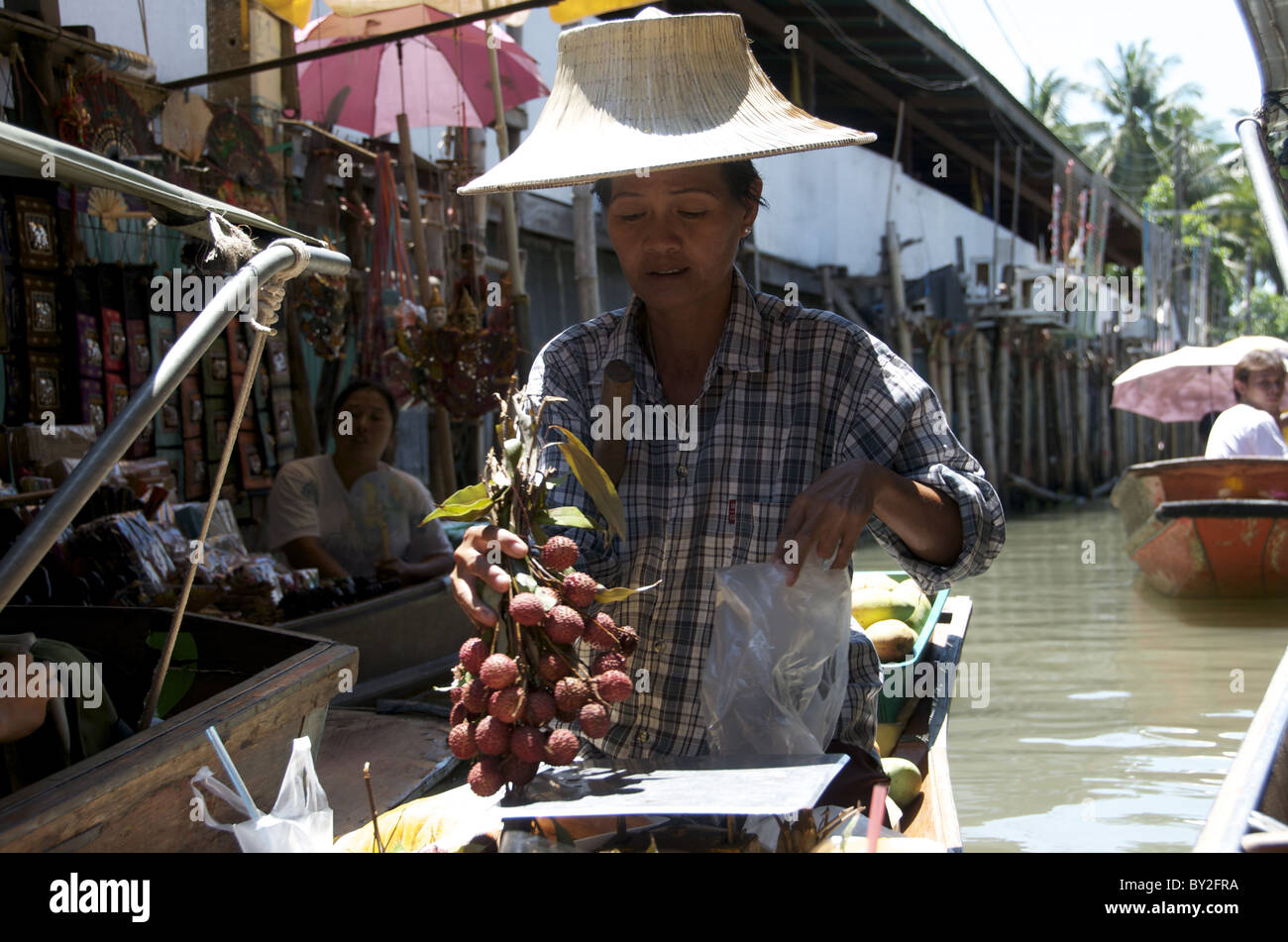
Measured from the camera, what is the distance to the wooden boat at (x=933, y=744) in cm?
240

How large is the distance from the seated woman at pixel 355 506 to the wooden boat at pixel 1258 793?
3.74 meters

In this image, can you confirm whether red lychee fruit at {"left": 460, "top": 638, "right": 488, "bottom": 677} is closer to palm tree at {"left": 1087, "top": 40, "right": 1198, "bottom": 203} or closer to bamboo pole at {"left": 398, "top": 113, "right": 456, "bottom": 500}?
bamboo pole at {"left": 398, "top": 113, "right": 456, "bottom": 500}

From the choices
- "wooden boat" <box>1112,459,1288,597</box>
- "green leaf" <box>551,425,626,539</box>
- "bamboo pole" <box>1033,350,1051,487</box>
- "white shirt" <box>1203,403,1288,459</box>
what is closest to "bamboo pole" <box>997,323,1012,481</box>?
"bamboo pole" <box>1033,350,1051,487</box>

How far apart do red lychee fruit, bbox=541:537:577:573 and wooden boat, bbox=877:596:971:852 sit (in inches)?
32.3

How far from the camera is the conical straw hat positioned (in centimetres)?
183

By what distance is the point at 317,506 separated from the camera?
5266mm

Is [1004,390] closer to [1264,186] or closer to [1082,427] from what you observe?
[1082,427]

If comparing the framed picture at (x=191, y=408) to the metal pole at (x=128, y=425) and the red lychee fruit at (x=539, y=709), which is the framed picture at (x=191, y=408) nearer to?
the metal pole at (x=128, y=425)

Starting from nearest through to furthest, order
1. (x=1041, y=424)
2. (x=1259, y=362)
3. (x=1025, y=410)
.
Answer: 1. (x=1259, y=362)
2. (x=1025, y=410)
3. (x=1041, y=424)

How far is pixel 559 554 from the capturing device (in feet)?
5.29

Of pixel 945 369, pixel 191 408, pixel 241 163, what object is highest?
pixel 241 163

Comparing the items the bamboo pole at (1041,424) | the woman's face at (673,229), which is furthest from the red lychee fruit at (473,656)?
the bamboo pole at (1041,424)

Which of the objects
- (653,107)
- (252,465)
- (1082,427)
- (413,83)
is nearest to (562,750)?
(653,107)

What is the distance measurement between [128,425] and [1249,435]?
8385mm
